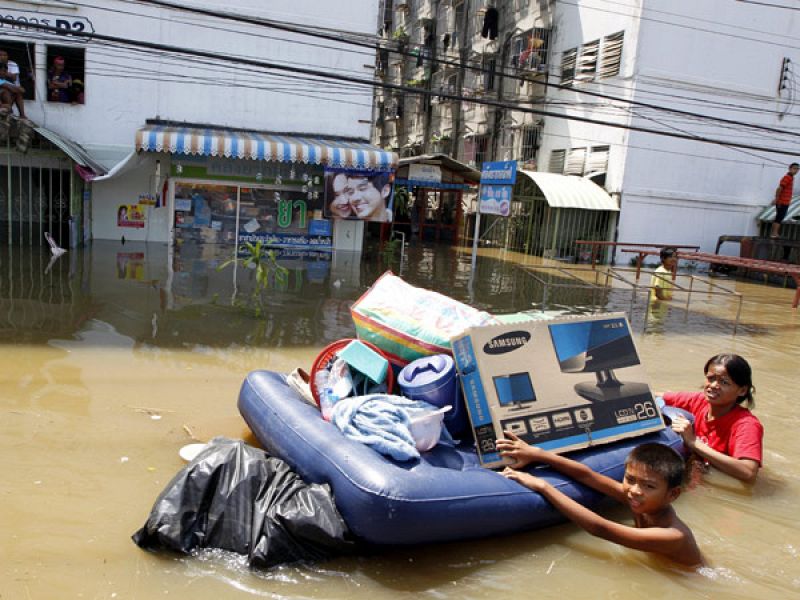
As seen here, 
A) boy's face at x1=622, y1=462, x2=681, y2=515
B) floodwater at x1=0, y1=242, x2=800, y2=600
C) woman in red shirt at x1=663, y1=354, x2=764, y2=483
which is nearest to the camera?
floodwater at x1=0, y1=242, x2=800, y2=600

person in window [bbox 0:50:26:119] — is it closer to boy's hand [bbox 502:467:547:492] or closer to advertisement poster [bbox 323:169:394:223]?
advertisement poster [bbox 323:169:394:223]

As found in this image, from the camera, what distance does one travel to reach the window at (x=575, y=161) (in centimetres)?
2351

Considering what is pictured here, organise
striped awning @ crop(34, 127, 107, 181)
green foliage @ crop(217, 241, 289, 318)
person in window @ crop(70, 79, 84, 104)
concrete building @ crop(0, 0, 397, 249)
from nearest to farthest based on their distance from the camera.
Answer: green foliage @ crop(217, 241, 289, 318), striped awning @ crop(34, 127, 107, 181), concrete building @ crop(0, 0, 397, 249), person in window @ crop(70, 79, 84, 104)

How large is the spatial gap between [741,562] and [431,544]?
75.4 inches

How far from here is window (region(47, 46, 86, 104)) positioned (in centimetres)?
1628

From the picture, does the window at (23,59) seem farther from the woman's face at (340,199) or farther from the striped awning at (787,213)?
the striped awning at (787,213)

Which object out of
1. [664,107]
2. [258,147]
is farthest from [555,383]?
[664,107]

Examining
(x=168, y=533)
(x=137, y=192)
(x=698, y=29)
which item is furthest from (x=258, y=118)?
(x=168, y=533)

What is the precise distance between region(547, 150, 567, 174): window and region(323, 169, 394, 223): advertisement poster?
9349 millimetres

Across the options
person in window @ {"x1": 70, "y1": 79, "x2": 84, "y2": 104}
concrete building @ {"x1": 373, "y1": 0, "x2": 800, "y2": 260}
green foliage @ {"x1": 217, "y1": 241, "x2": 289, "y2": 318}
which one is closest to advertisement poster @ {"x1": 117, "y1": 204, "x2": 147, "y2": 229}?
person in window @ {"x1": 70, "y1": 79, "x2": 84, "y2": 104}

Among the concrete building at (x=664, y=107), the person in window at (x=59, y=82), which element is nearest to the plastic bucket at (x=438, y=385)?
the person in window at (x=59, y=82)

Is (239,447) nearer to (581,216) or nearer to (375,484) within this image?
(375,484)

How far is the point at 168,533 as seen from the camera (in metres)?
3.43

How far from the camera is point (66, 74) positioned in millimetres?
16547
